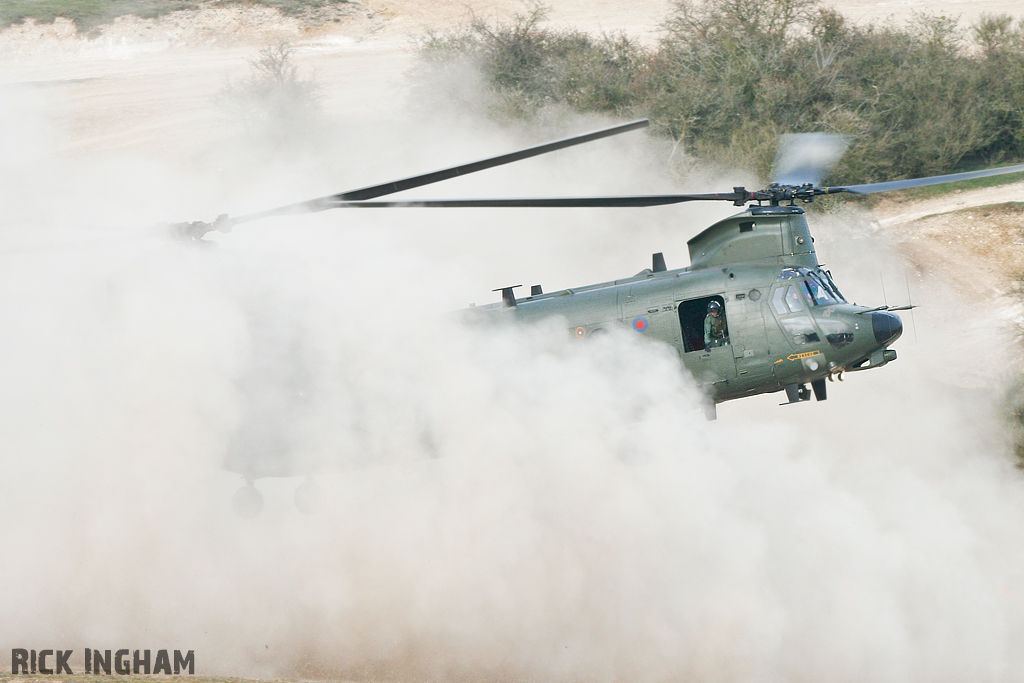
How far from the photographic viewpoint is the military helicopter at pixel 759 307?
10477mm

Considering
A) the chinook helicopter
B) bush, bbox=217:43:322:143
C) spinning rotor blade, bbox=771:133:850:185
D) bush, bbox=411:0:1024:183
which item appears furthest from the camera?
bush, bbox=217:43:322:143

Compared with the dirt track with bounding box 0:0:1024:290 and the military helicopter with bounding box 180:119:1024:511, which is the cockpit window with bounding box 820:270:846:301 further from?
the dirt track with bounding box 0:0:1024:290

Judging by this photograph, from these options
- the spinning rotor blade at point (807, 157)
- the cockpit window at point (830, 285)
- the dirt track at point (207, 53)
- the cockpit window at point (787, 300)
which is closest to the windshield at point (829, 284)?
the cockpit window at point (830, 285)

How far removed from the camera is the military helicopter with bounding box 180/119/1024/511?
1048 cm

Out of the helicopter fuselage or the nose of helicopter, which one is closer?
the nose of helicopter

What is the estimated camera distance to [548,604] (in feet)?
45.0

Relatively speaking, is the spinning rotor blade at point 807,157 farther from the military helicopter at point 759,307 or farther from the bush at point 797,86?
the bush at point 797,86

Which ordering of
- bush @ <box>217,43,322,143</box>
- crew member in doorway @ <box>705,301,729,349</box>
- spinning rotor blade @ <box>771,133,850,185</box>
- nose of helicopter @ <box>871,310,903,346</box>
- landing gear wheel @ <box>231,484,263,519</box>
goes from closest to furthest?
nose of helicopter @ <box>871,310,903,346</box>
spinning rotor blade @ <box>771,133,850,185</box>
crew member in doorway @ <box>705,301,729,349</box>
landing gear wheel @ <box>231,484,263,519</box>
bush @ <box>217,43,322,143</box>

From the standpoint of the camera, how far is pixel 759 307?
1070 cm

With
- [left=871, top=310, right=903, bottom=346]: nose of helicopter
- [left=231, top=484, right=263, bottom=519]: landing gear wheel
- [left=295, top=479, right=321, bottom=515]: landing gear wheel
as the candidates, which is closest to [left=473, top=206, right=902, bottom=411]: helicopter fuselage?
[left=871, top=310, right=903, bottom=346]: nose of helicopter

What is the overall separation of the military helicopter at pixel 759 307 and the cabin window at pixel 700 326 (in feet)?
0.04

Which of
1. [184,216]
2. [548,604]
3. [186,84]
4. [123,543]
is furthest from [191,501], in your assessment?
[186,84]

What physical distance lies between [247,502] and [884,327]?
779 centimetres

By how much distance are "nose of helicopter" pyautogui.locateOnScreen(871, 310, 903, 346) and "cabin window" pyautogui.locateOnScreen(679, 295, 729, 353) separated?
1.56 m
